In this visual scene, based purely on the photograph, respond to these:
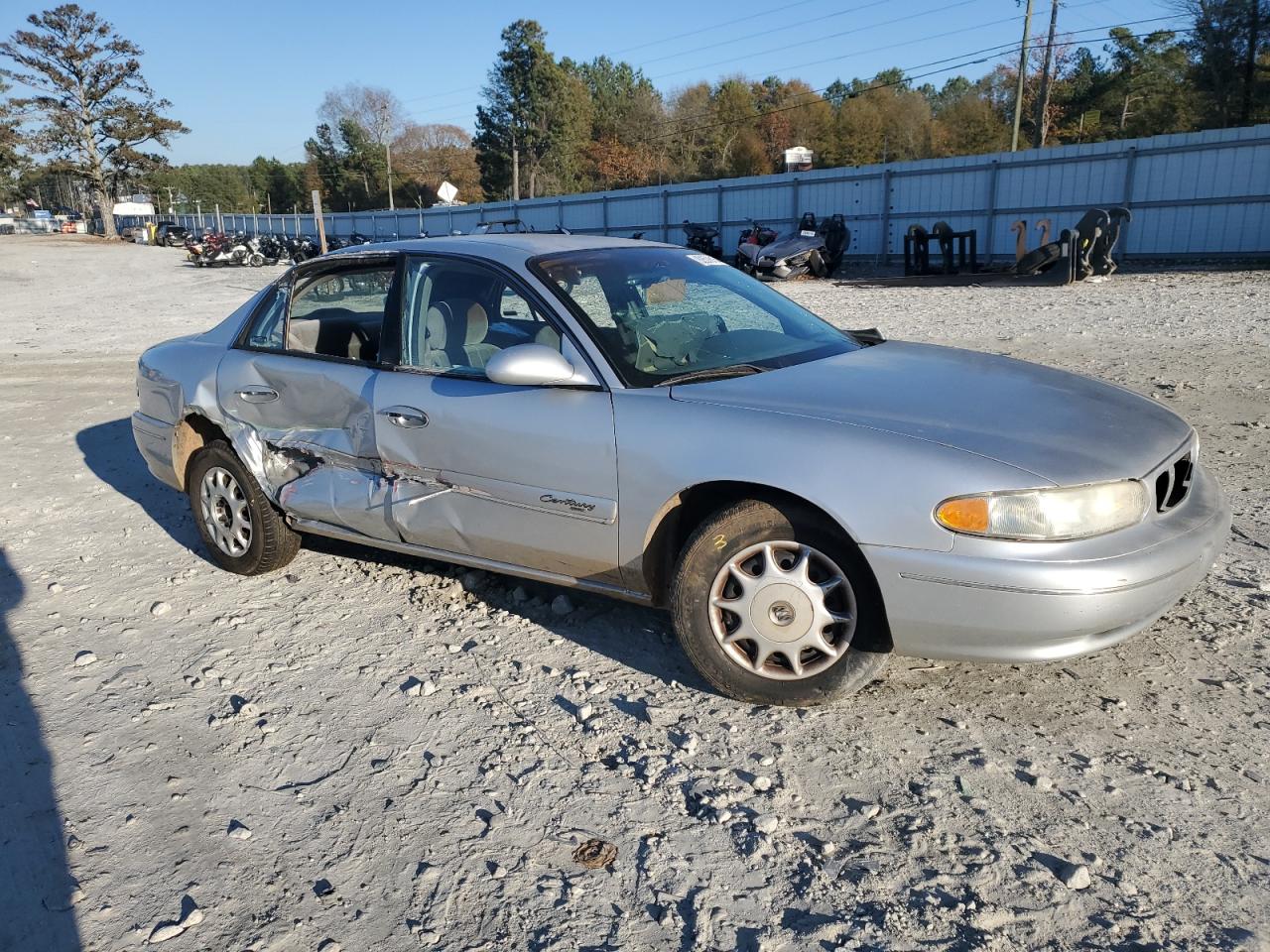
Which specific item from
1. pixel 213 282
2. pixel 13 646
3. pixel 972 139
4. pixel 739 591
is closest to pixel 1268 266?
pixel 739 591

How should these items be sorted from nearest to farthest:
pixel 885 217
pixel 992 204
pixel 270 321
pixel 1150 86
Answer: pixel 270 321 → pixel 992 204 → pixel 885 217 → pixel 1150 86

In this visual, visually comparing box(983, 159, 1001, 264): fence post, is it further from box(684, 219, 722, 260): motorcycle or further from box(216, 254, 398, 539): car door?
box(216, 254, 398, 539): car door

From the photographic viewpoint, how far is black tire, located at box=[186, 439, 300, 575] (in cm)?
470

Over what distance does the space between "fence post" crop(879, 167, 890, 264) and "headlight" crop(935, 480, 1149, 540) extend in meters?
25.0

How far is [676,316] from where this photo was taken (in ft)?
13.1

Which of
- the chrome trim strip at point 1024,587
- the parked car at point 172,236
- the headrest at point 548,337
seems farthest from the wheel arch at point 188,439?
the parked car at point 172,236

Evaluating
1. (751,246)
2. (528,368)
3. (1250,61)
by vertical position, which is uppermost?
(1250,61)

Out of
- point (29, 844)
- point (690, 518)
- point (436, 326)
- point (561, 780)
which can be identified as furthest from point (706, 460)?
point (29, 844)

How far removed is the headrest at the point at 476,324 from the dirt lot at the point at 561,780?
1.21 metres

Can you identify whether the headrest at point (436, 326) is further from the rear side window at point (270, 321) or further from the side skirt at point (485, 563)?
the rear side window at point (270, 321)

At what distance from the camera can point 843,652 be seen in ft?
10.4

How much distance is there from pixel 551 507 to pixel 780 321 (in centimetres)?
142

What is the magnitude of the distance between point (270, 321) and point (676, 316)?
216 centimetres

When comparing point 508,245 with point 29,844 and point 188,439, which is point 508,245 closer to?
point 188,439
